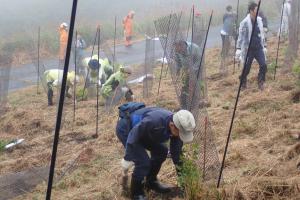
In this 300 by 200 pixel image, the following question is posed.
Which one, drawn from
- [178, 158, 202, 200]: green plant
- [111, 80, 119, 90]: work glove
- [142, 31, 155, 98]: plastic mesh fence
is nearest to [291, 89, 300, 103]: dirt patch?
[142, 31, 155, 98]: plastic mesh fence

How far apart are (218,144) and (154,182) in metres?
1.48

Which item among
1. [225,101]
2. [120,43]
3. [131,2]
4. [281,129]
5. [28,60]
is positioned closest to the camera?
[281,129]

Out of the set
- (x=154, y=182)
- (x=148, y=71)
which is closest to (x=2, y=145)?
(x=148, y=71)

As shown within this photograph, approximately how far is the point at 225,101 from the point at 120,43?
42.6 feet

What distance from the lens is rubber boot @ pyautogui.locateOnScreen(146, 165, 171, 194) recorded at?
441 cm

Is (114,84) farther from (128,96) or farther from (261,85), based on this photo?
(261,85)

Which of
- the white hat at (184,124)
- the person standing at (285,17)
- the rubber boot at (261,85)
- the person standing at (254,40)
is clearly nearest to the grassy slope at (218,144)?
the rubber boot at (261,85)

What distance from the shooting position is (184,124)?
150 inches

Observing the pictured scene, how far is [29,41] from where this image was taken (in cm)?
1880

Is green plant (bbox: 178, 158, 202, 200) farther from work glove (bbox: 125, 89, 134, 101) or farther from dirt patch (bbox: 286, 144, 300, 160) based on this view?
work glove (bbox: 125, 89, 134, 101)

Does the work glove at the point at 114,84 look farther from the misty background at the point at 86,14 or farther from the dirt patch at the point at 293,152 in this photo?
the misty background at the point at 86,14

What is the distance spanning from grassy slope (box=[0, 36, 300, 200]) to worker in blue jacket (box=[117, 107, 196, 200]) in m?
0.41

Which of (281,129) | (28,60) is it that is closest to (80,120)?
(281,129)

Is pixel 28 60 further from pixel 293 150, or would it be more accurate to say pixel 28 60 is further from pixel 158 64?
pixel 293 150
